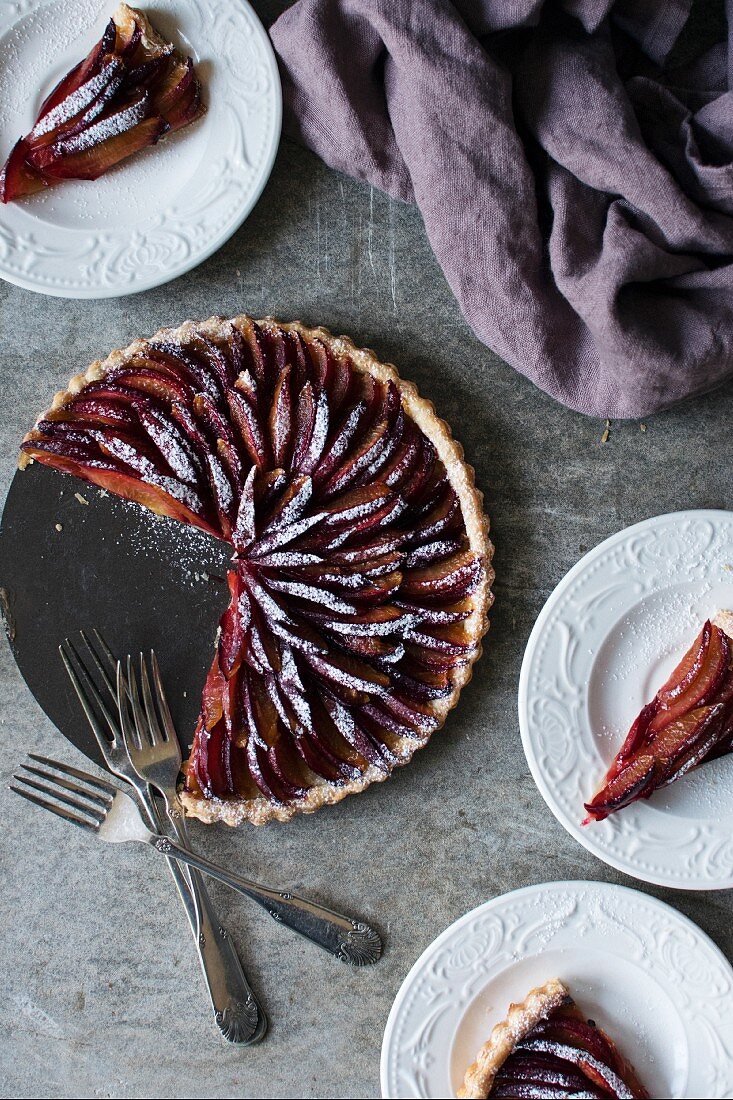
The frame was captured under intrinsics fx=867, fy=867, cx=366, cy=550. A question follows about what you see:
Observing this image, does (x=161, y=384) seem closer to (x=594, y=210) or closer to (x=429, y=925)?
(x=594, y=210)

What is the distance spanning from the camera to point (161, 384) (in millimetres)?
2871

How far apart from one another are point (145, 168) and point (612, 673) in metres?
2.40

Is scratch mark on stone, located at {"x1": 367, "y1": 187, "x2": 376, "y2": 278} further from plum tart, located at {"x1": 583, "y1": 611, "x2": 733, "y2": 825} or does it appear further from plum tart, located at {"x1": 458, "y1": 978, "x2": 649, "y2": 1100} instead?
plum tart, located at {"x1": 458, "y1": 978, "x2": 649, "y2": 1100}

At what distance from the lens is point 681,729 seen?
109 inches

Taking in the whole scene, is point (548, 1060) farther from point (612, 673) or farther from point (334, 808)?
point (612, 673)

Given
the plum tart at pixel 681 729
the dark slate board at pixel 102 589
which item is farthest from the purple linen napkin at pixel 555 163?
the dark slate board at pixel 102 589

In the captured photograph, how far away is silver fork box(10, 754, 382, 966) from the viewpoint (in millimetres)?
2963

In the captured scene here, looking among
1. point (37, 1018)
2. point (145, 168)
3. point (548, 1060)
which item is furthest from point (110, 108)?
point (548, 1060)

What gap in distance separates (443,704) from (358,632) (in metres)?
0.41

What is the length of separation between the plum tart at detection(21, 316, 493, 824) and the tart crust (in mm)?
910

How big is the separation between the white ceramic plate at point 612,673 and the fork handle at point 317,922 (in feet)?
2.79

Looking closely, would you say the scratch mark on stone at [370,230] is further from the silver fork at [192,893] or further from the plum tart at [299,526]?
the silver fork at [192,893]

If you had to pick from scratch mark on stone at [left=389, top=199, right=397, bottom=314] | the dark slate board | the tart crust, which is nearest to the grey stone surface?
scratch mark on stone at [left=389, top=199, right=397, bottom=314]

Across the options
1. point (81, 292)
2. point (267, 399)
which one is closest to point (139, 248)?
point (81, 292)
